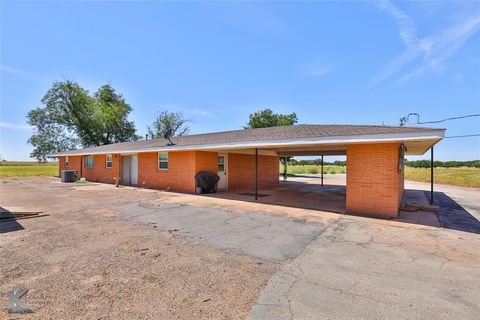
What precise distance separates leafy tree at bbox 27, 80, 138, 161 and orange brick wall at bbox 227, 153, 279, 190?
34.5 meters

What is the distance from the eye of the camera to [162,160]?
1545 cm

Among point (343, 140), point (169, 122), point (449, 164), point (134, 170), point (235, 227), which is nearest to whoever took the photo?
point (235, 227)

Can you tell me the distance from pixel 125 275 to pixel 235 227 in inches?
130

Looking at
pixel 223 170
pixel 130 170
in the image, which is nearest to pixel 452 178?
pixel 223 170

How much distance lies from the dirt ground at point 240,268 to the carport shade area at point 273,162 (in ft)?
5.22

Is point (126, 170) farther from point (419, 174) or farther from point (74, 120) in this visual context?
point (419, 174)

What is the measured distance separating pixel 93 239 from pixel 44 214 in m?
3.87

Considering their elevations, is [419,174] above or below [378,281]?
below

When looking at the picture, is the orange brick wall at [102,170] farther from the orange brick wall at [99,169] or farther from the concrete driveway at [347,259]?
the concrete driveway at [347,259]

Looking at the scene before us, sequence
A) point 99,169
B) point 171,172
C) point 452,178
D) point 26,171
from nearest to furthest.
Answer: point 171,172
point 99,169
point 452,178
point 26,171

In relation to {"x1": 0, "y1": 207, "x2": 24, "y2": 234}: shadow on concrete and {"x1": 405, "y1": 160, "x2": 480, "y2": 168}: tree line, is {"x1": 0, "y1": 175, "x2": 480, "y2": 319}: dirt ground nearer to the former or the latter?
{"x1": 0, "y1": 207, "x2": 24, "y2": 234}: shadow on concrete

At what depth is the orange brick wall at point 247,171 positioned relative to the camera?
52.9ft

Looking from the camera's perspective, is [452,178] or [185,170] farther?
[452,178]

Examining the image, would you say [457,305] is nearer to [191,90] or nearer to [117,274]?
[117,274]
